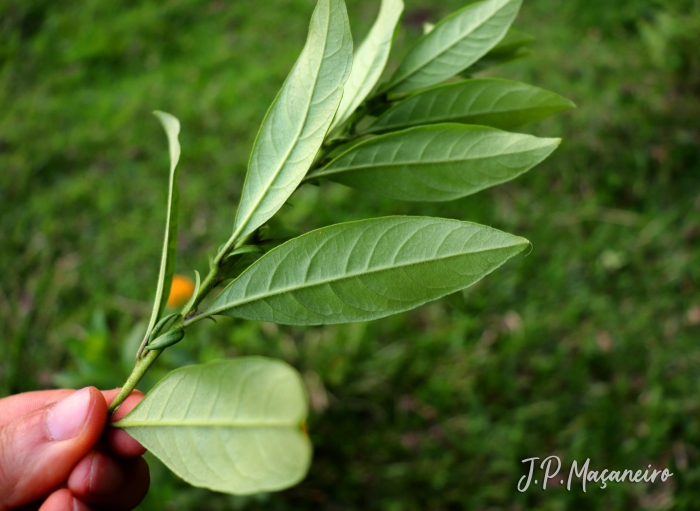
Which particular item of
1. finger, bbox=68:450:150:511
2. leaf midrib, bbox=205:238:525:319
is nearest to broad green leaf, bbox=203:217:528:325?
leaf midrib, bbox=205:238:525:319

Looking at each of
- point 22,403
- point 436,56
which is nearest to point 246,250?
point 436,56

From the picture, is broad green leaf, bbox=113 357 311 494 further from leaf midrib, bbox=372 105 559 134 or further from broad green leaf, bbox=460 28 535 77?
broad green leaf, bbox=460 28 535 77

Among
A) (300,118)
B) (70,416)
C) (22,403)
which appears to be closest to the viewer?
A: (300,118)

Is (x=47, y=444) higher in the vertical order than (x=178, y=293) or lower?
higher

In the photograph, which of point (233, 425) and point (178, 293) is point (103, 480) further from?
point (178, 293)

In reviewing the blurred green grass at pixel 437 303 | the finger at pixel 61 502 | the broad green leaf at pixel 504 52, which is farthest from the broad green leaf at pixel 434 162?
the blurred green grass at pixel 437 303

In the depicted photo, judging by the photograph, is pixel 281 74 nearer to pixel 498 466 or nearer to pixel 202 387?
pixel 498 466

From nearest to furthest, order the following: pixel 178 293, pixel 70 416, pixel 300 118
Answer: pixel 300 118, pixel 70 416, pixel 178 293

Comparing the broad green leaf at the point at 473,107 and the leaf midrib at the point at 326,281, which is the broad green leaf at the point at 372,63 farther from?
the leaf midrib at the point at 326,281
